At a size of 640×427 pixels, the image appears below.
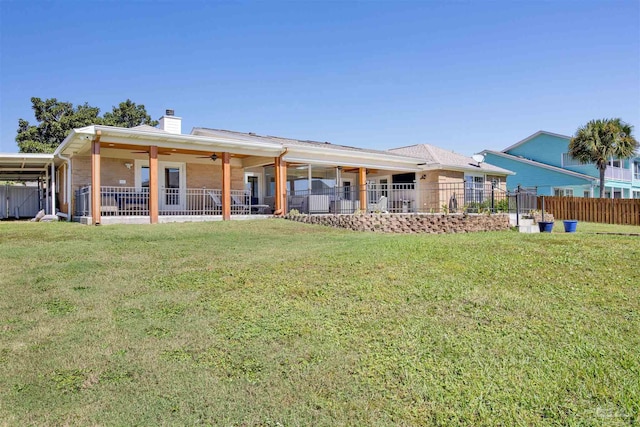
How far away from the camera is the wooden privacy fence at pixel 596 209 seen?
21.0 m

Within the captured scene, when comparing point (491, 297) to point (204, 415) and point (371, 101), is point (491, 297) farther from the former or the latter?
point (371, 101)

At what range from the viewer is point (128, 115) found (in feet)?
142

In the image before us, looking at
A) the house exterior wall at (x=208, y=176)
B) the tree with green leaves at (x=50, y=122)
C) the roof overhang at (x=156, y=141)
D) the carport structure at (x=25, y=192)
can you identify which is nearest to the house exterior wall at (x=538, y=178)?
the house exterior wall at (x=208, y=176)

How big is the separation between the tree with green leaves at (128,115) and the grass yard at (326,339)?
1567 inches

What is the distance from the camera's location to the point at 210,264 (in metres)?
6.87

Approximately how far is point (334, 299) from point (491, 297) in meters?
1.93

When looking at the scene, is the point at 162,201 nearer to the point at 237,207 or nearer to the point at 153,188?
A: the point at 237,207

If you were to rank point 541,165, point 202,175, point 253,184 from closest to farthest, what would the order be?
1. point 202,175
2. point 253,184
3. point 541,165

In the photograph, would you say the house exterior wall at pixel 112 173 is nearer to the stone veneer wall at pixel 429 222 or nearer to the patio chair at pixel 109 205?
the patio chair at pixel 109 205

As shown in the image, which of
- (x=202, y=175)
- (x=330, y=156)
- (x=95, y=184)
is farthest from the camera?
(x=330, y=156)

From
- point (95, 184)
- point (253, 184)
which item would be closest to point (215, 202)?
point (253, 184)

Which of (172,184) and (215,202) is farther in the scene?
(172,184)

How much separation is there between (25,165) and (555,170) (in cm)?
3324

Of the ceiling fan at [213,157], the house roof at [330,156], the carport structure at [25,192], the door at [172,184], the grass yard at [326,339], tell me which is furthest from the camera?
the carport structure at [25,192]
